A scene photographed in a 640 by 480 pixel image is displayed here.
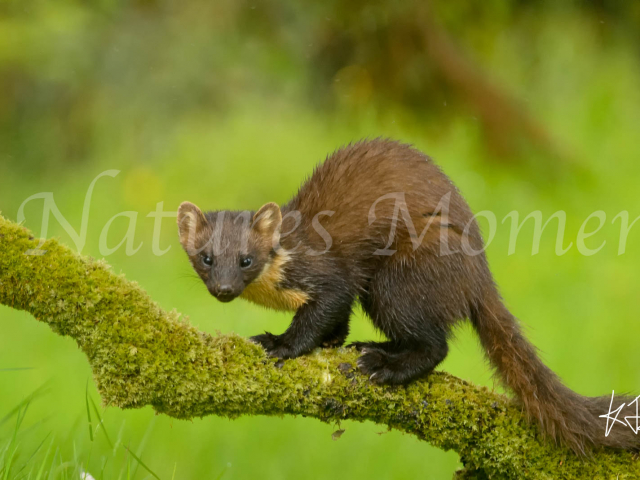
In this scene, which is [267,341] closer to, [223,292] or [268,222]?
[223,292]

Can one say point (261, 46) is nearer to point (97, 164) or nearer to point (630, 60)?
point (97, 164)

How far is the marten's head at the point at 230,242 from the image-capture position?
5281 mm

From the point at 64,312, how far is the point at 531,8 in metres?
8.52

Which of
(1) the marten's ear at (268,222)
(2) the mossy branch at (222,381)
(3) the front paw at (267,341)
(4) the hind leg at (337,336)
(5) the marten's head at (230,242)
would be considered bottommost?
(2) the mossy branch at (222,381)

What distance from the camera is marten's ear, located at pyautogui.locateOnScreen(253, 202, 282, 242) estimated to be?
18.1 ft

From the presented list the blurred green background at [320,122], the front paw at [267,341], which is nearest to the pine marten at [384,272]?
the front paw at [267,341]

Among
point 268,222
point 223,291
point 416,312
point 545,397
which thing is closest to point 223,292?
point 223,291

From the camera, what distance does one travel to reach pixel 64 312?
4316mm

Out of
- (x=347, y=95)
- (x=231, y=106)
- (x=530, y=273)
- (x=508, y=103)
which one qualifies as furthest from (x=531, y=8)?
(x=231, y=106)

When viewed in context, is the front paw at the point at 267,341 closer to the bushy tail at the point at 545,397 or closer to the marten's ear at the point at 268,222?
the marten's ear at the point at 268,222

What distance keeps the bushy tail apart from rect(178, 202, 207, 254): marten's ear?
1917 mm

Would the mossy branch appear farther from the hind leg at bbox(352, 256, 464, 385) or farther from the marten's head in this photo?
the marten's head

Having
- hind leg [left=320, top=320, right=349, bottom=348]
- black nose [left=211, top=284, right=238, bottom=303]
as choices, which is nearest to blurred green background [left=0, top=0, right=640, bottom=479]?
hind leg [left=320, top=320, right=349, bottom=348]

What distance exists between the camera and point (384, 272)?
518 cm
